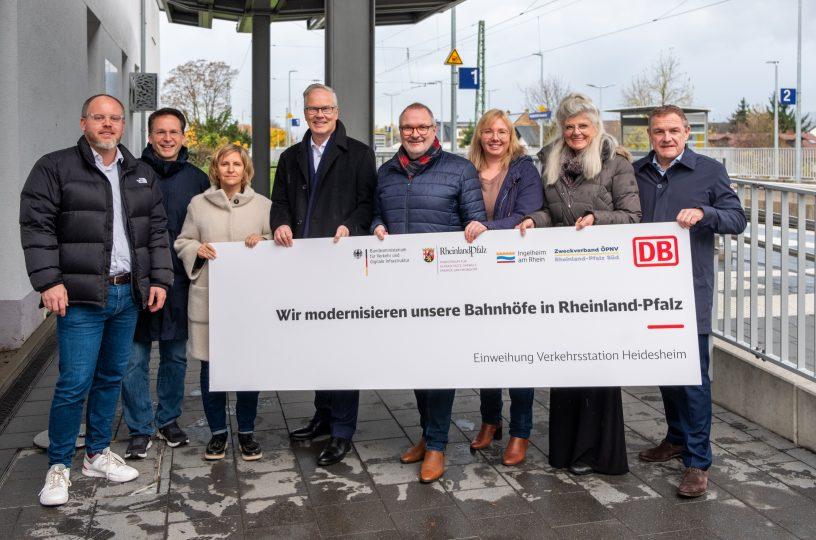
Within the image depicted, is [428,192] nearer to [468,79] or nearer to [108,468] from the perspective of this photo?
[108,468]

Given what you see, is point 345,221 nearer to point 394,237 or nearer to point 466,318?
point 394,237

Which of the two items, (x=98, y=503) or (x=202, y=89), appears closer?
(x=98, y=503)

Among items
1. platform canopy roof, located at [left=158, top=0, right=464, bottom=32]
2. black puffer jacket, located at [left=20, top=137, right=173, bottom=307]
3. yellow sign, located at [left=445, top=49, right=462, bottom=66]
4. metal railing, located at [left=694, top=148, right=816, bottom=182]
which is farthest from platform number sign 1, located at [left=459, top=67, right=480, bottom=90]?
black puffer jacket, located at [left=20, top=137, right=173, bottom=307]

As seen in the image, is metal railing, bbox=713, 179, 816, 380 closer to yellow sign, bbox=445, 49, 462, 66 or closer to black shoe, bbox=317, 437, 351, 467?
black shoe, bbox=317, 437, 351, 467

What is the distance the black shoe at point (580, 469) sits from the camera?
15.5 feet

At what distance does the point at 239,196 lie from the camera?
5047mm

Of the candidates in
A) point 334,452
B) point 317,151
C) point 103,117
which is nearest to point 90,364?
point 103,117

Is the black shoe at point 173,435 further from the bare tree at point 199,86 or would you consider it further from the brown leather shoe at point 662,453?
the bare tree at point 199,86

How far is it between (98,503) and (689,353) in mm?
3134

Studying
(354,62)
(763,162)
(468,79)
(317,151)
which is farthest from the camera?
(763,162)

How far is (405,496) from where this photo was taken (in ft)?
14.7

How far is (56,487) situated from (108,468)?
0.37 m

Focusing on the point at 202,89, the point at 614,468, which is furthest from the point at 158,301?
the point at 202,89

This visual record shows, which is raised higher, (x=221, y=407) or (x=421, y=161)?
(x=421, y=161)
